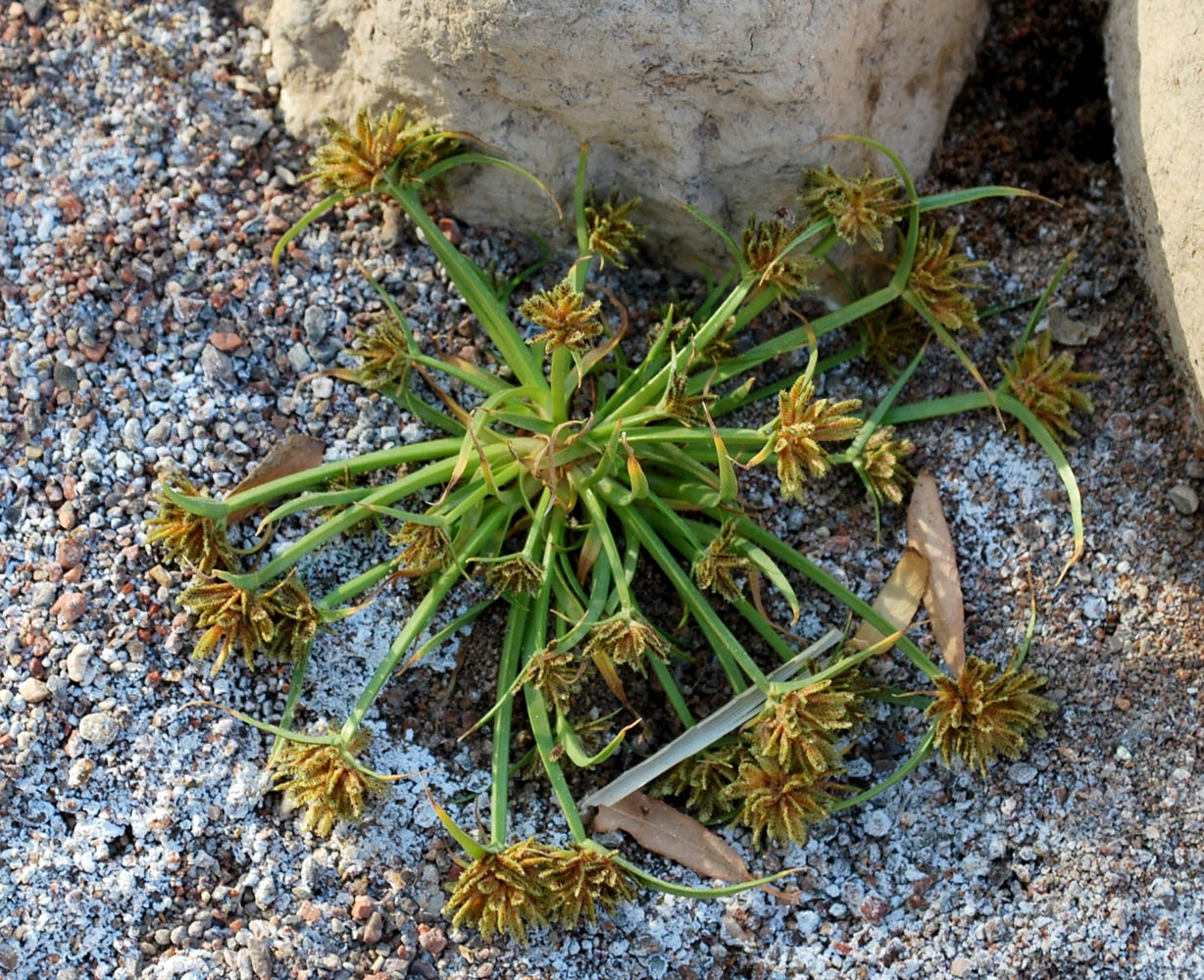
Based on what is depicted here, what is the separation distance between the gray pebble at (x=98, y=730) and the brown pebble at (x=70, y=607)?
0.24 metres

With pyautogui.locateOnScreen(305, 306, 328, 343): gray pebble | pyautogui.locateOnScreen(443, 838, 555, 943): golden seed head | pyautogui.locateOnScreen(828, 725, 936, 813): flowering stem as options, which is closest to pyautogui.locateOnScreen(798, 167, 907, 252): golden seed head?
pyautogui.locateOnScreen(828, 725, 936, 813): flowering stem

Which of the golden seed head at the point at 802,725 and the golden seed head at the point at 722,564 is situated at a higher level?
the golden seed head at the point at 722,564

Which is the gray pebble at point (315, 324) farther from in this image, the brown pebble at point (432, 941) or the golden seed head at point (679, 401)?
the brown pebble at point (432, 941)

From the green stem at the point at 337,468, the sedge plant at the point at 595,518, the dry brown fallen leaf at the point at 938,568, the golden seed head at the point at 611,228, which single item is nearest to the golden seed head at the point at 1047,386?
the sedge plant at the point at 595,518

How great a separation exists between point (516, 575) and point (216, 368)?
980mm

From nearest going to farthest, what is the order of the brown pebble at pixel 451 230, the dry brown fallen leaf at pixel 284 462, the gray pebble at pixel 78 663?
the gray pebble at pixel 78 663
the dry brown fallen leaf at pixel 284 462
the brown pebble at pixel 451 230

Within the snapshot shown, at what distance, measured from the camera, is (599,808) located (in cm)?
290

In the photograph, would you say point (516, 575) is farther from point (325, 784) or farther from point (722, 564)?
point (325, 784)

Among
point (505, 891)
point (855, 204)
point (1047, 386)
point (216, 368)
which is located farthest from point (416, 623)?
point (1047, 386)

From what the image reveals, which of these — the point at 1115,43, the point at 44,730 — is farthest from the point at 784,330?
the point at 44,730

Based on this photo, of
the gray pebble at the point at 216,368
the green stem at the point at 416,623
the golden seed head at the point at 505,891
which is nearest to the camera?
the golden seed head at the point at 505,891

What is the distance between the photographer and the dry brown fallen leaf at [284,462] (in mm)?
2992

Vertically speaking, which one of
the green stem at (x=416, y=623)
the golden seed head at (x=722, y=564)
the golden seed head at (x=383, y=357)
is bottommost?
the golden seed head at (x=722, y=564)

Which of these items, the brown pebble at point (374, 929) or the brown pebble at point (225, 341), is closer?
the brown pebble at point (374, 929)
